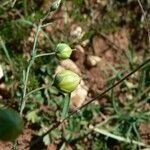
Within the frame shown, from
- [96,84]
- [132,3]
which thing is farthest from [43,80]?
[132,3]

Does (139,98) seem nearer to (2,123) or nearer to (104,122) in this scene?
(104,122)

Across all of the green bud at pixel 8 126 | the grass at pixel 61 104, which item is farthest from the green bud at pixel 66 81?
the grass at pixel 61 104

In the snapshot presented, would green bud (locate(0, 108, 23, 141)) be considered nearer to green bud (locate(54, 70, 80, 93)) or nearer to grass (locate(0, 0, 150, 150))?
green bud (locate(54, 70, 80, 93))

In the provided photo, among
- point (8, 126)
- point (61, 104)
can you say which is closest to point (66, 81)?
point (8, 126)

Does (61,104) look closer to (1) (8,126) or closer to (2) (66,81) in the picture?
(2) (66,81)

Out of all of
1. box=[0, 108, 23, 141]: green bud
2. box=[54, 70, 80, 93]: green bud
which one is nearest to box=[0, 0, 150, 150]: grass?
box=[54, 70, 80, 93]: green bud
